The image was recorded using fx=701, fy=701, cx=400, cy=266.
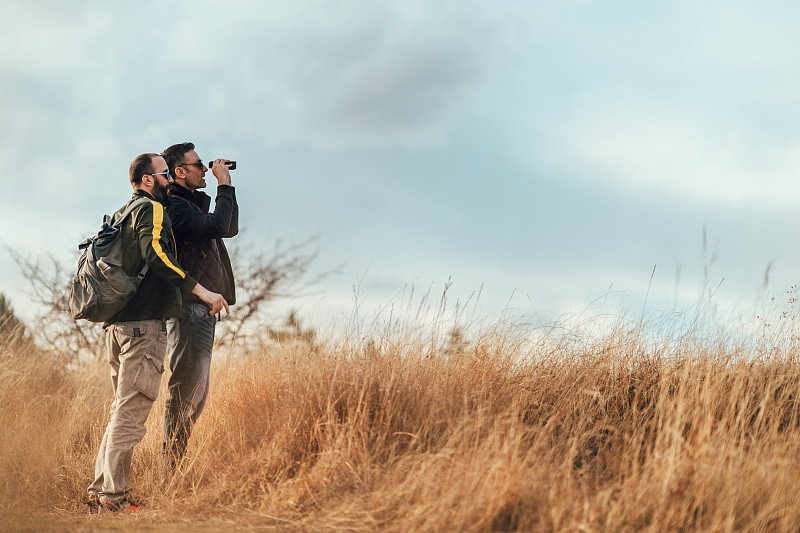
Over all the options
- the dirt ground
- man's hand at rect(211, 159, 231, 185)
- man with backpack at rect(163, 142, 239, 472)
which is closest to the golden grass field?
the dirt ground

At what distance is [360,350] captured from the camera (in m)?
5.58

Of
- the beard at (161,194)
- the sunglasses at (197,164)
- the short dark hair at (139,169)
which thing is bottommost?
the beard at (161,194)

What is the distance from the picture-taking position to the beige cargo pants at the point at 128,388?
4723 mm

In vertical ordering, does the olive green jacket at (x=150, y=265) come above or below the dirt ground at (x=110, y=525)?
above

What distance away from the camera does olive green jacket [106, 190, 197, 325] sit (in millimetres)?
4633

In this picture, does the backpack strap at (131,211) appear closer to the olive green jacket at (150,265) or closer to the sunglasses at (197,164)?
the olive green jacket at (150,265)

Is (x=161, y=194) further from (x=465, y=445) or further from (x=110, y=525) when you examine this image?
(x=465, y=445)

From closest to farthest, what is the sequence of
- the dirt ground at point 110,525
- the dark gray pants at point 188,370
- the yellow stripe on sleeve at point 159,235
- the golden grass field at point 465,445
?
the golden grass field at point 465,445
the dirt ground at point 110,525
the yellow stripe on sleeve at point 159,235
the dark gray pants at point 188,370

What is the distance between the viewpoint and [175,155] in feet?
17.6

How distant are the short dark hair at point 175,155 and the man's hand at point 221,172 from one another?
288 mm

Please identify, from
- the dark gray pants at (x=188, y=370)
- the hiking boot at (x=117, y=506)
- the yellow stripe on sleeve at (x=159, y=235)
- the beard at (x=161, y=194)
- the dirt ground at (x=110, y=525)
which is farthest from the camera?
the beard at (x=161, y=194)

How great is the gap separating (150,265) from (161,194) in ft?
2.72

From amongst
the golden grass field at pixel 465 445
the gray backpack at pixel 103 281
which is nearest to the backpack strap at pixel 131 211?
the gray backpack at pixel 103 281

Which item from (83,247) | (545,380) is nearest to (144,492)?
(83,247)
